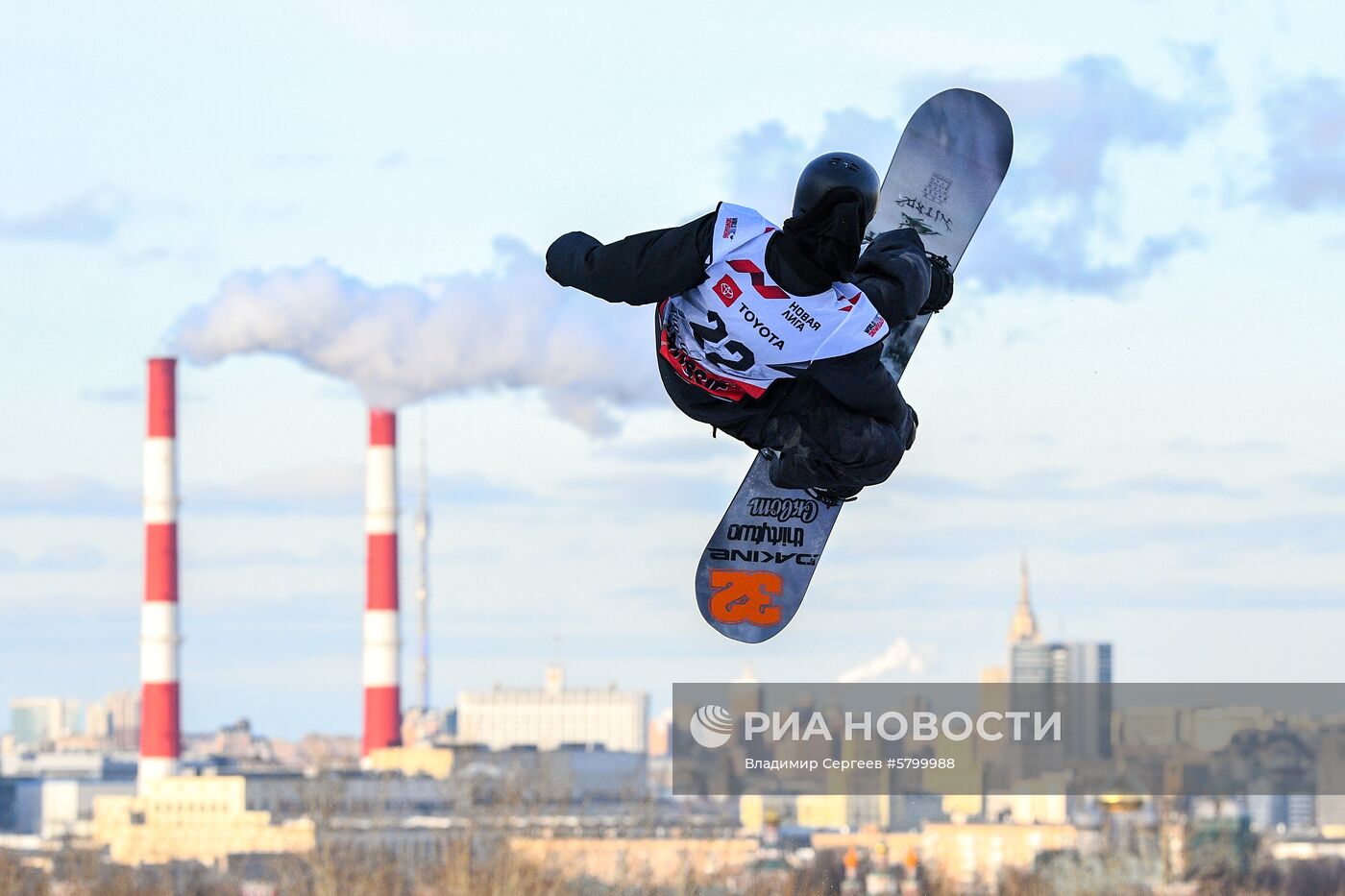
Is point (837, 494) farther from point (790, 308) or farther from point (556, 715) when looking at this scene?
point (556, 715)

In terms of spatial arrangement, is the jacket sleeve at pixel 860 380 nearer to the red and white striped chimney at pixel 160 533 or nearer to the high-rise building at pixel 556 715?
the red and white striped chimney at pixel 160 533

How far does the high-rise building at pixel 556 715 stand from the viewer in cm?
18012

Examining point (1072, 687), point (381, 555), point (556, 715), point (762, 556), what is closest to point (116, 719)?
point (556, 715)

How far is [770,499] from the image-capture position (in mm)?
10398

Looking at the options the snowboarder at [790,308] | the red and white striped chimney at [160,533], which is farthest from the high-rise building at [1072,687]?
the snowboarder at [790,308]

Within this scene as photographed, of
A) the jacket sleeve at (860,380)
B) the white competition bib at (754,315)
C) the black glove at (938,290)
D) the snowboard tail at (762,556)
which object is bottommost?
the snowboard tail at (762,556)

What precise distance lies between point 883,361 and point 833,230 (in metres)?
2.08

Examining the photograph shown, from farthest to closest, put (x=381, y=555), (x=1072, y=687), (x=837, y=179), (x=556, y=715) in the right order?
(x=556, y=715) → (x=1072, y=687) → (x=381, y=555) → (x=837, y=179)

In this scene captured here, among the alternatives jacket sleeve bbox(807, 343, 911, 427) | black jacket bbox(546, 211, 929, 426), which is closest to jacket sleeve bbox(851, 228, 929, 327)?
black jacket bbox(546, 211, 929, 426)

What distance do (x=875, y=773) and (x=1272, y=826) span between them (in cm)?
3763

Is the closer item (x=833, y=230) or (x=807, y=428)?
(x=833, y=230)

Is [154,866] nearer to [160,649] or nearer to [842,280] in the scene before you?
[160,649]

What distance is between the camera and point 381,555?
71.2 meters

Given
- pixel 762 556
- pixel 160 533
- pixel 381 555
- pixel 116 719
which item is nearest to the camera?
pixel 762 556
